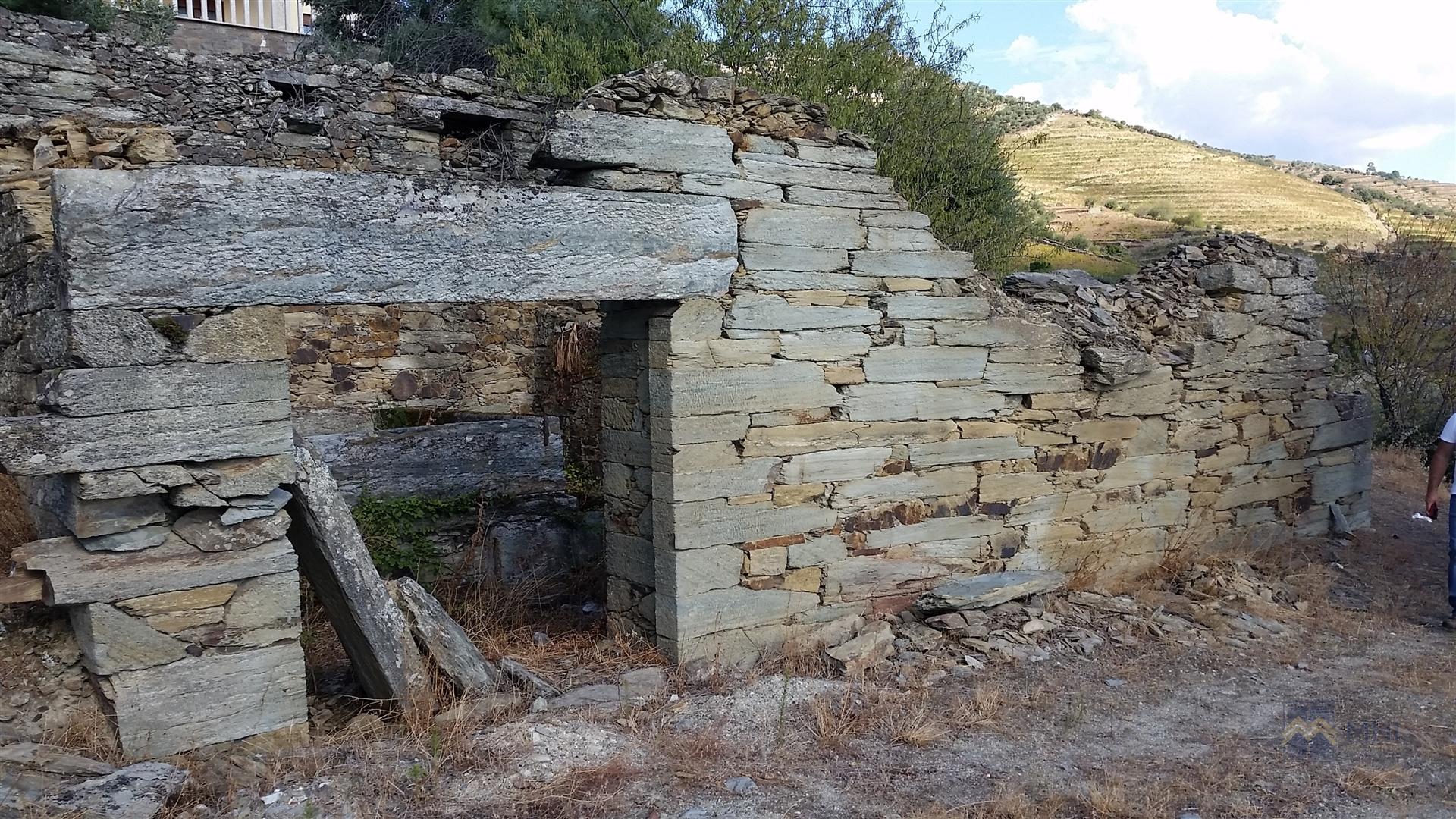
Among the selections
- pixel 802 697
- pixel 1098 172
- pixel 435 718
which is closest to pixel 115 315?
pixel 435 718

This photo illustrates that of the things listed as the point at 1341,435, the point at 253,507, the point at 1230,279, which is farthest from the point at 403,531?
the point at 1341,435

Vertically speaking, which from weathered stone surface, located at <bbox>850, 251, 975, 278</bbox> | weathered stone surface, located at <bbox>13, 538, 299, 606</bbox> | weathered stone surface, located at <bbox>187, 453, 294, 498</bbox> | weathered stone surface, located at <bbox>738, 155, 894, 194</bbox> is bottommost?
weathered stone surface, located at <bbox>13, 538, 299, 606</bbox>

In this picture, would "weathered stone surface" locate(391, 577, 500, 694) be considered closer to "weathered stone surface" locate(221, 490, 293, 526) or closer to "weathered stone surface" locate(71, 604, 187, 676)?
"weathered stone surface" locate(221, 490, 293, 526)

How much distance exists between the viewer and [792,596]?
5285 mm

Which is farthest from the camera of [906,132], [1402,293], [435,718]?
[1402,293]

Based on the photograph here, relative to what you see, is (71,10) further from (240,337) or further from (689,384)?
(689,384)

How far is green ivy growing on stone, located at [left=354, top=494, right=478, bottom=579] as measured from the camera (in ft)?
19.5

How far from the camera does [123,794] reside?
333cm

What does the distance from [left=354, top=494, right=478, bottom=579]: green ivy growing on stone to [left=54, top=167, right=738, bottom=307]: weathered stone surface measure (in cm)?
222

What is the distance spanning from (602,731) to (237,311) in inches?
89.4

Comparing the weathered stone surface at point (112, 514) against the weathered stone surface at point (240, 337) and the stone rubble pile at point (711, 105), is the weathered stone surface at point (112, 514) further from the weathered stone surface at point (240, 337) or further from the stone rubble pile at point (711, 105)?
the stone rubble pile at point (711, 105)

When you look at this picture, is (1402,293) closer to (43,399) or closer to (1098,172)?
(43,399)

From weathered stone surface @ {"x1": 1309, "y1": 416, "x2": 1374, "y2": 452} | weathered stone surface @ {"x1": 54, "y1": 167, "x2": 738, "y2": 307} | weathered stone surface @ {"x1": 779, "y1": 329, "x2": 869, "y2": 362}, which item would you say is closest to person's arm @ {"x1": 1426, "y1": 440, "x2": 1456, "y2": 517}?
weathered stone surface @ {"x1": 1309, "y1": 416, "x2": 1374, "y2": 452}

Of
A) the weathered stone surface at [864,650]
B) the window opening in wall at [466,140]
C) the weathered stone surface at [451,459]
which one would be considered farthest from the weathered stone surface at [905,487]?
the window opening in wall at [466,140]
